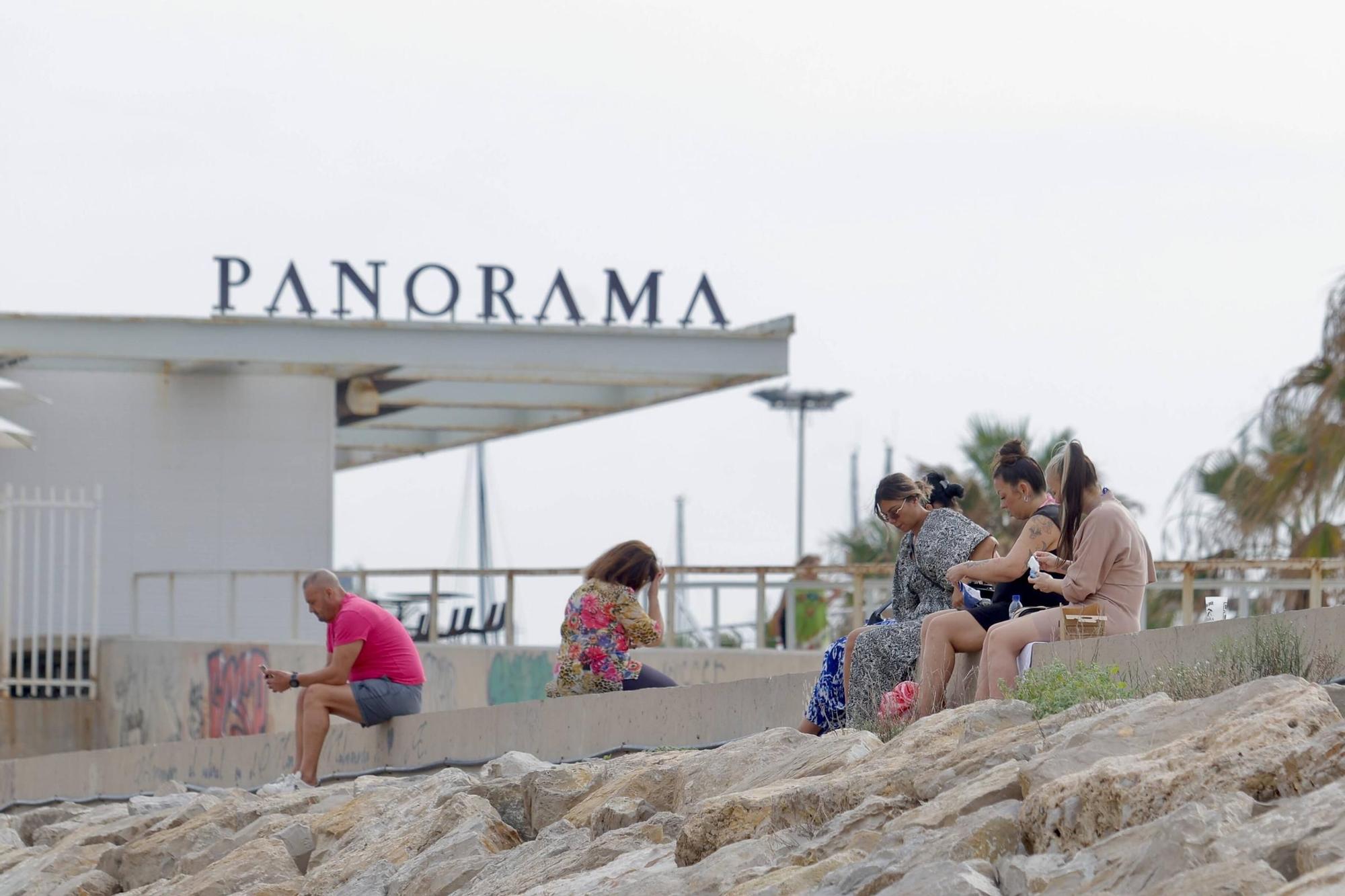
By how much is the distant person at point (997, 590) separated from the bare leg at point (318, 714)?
3.98 metres

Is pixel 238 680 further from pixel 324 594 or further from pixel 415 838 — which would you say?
pixel 415 838

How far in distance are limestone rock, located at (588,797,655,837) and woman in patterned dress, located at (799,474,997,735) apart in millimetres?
1276

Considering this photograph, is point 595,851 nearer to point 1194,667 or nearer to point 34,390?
point 1194,667

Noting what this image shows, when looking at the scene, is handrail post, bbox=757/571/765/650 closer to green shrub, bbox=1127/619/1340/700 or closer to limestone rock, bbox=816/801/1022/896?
green shrub, bbox=1127/619/1340/700

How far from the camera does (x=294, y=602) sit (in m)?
19.0

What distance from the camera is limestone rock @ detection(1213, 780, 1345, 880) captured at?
434 centimetres

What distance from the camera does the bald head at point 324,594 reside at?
10.7 metres

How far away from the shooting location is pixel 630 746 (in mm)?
9180

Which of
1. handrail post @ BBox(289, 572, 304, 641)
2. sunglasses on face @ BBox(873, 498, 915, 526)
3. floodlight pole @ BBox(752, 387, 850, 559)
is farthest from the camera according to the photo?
floodlight pole @ BBox(752, 387, 850, 559)

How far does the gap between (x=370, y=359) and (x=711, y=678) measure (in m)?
6.20

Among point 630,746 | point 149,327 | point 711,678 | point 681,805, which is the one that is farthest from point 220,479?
point 681,805

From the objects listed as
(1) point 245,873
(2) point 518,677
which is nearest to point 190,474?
(2) point 518,677

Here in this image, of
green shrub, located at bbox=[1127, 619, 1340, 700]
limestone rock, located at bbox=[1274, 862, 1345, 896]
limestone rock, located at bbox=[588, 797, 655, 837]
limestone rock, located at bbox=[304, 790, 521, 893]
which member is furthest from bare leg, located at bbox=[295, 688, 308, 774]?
limestone rock, located at bbox=[1274, 862, 1345, 896]

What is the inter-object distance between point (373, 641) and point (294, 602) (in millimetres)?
8430
